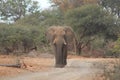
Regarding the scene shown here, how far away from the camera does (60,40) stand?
2494 cm

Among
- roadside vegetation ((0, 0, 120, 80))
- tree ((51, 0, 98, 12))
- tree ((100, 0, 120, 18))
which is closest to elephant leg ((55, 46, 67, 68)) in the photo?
roadside vegetation ((0, 0, 120, 80))

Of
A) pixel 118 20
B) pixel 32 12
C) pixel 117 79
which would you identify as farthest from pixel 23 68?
pixel 32 12

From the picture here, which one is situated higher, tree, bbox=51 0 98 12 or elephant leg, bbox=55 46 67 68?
tree, bbox=51 0 98 12

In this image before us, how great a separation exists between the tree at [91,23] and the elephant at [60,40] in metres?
→ 22.2

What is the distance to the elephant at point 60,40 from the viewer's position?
2467 centimetres

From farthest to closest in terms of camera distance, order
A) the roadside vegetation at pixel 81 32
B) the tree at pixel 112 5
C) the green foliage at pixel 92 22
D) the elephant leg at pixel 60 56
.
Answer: the tree at pixel 112 5 → the green foliage at pixel 92 22 → the roadside vegetation at pixel 81 32 → the elephant leg at pixel 60 56

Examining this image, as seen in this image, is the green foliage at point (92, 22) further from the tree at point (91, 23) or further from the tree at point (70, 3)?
the tree at point (70, 3)

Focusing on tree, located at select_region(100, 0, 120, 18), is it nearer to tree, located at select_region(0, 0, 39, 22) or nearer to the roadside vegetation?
the roadside vegetation

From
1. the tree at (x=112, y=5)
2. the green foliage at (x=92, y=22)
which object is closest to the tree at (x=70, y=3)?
the tree at (x=112, y=5)

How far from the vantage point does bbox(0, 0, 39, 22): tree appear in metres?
69.1

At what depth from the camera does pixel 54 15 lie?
6181cm

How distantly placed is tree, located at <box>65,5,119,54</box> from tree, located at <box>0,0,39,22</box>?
21.5m

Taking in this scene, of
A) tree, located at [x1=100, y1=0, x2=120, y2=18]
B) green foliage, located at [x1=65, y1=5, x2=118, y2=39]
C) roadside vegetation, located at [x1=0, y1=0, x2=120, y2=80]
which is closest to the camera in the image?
roadside vegetation, located at [x1=0, y1=0, x2=120, y2=80]

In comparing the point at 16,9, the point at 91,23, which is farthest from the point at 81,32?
the point at 16,9
